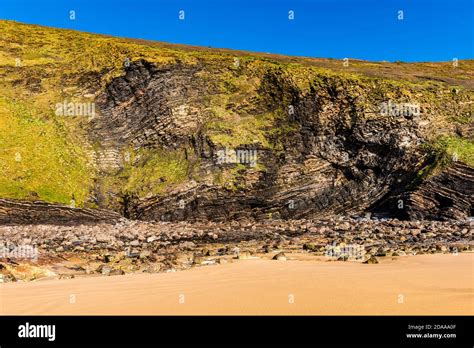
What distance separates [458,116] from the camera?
115 feet

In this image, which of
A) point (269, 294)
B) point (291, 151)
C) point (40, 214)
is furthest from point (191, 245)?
point (291, 151)

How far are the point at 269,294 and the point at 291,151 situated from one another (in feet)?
93.3

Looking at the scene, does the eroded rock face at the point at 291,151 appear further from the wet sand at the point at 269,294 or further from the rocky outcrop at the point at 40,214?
the wet sand at the point at 269,294

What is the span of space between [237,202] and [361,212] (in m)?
8.53

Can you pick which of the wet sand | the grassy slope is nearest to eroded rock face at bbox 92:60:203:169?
the grassy slope

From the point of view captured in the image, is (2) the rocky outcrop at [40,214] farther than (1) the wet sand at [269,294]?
Yes

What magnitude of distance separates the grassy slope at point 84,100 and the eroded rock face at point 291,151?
1026 mm

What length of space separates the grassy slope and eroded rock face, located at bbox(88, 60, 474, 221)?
3.37 ft

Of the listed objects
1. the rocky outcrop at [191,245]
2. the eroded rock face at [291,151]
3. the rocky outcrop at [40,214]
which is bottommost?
the rocky outcrop at [191,245]

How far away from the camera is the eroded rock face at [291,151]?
1211 inches

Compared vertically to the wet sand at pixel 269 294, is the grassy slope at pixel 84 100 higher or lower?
higher

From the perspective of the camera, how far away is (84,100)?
1490 inches

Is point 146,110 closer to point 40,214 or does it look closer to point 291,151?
point 291,151

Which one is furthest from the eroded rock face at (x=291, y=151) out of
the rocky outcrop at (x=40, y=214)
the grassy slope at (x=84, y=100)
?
the rocky outcrop at (x=40, y=214)
